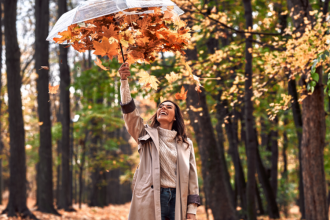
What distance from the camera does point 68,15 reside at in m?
3.18

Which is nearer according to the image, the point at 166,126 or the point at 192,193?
the point at 192,193

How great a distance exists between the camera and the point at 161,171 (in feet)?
10.8

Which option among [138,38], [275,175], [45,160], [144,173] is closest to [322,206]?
[144,173]

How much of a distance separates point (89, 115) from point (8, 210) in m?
5.92

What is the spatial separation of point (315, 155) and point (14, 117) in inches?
310

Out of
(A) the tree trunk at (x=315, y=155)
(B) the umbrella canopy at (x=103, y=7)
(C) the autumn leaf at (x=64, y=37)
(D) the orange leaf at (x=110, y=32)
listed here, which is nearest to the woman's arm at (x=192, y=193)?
(D) the orange leaf at (x=110, y=32)

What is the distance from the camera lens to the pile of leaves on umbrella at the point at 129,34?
3080 millimetres

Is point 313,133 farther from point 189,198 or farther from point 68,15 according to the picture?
point 68,15

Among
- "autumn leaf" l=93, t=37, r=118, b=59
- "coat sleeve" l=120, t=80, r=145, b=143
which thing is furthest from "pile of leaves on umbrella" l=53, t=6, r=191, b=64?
"coat sleeve" l=120, t=80, r=145, b=143

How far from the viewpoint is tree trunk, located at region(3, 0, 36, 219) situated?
30.7ft

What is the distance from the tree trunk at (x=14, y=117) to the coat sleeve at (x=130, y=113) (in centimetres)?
725

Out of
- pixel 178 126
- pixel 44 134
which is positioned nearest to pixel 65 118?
pixel 44 134

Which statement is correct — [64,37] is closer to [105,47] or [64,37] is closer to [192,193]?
[105,47]

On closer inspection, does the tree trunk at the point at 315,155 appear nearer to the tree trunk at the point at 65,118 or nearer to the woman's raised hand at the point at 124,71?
the woman's raised hand at the point at 124,71
